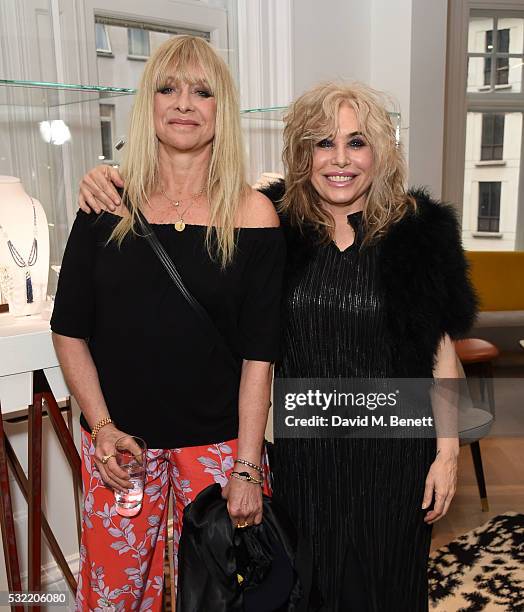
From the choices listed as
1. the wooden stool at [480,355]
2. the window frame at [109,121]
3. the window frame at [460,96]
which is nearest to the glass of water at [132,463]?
the window frame at [109,121]

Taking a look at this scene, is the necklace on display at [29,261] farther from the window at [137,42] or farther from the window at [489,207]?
the window at [489,207]

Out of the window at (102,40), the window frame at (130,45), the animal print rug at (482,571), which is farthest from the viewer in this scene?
the window frame at (130,45)

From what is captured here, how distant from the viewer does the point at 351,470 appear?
5.24 feet

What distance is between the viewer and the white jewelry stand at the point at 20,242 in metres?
1.67

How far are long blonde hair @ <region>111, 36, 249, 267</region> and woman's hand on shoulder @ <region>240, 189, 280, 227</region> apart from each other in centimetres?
2

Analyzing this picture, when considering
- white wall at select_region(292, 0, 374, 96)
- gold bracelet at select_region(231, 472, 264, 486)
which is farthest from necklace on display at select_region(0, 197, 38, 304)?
white wall at select_region(292, 0, 374, 96)

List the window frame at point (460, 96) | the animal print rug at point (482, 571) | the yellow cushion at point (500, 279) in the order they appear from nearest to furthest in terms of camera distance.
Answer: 1. the animal print rug at point (482, 571)
2. the window frame at point (460, 96)
3. the yellow cushion at point (500, 279)

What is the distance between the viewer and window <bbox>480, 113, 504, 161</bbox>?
5629 mm

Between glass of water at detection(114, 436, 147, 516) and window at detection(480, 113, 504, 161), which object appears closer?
glass of water at detection(114, 436, 147, 516)

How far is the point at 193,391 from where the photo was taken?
4.55 feet

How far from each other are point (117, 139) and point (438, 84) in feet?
6.26

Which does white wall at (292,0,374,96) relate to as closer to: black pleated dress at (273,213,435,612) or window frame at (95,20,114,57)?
window frame at (95,20,114,57)

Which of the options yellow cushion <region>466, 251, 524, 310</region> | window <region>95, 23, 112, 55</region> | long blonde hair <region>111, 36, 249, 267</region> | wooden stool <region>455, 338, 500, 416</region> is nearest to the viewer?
long blonde hair <region>111, 36, 249, 267</region>

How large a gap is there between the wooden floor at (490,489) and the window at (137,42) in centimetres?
242
